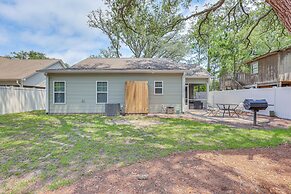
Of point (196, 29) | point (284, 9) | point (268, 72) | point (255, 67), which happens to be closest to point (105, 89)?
point (196, 29)

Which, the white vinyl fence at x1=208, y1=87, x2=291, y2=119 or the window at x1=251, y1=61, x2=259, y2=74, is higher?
the window at x1=251, y1=61, x2=259, y2=74

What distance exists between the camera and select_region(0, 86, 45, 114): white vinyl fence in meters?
11.9

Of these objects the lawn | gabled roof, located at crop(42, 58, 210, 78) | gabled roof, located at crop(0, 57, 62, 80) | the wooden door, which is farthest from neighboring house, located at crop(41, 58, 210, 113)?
gabled roof, located at crop(0, 57, 62, 80)

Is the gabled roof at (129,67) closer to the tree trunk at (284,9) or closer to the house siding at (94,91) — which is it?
the house siding at (94,91)

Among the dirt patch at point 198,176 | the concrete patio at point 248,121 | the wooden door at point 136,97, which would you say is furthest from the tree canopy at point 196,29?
the concrete patio at point 248,121

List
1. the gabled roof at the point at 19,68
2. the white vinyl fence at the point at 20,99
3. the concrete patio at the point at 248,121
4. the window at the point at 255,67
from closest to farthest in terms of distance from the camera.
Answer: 1. the concrete patio at the point at 248,121
2. the white vinyl fence at the point at 20,99
3. the gabled roof at the point at 19,68
4. the window at the point at 255,67

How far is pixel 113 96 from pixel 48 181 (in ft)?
32.0

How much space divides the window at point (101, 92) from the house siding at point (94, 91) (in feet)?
0.63

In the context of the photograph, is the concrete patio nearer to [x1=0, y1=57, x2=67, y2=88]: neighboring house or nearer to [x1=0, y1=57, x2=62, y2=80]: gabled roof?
[x1=0, y1=57, x2=67, y2=88]: neighboring house

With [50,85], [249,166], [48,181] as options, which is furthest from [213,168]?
[50,85]

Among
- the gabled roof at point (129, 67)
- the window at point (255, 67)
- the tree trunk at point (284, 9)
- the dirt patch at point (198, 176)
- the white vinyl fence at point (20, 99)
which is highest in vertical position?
the window at point (255, 67)

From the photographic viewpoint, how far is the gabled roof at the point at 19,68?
1674 centimetres

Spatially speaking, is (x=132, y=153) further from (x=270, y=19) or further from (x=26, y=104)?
(x=26, y=104)

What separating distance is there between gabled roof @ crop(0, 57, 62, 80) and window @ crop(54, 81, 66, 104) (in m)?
5.77
